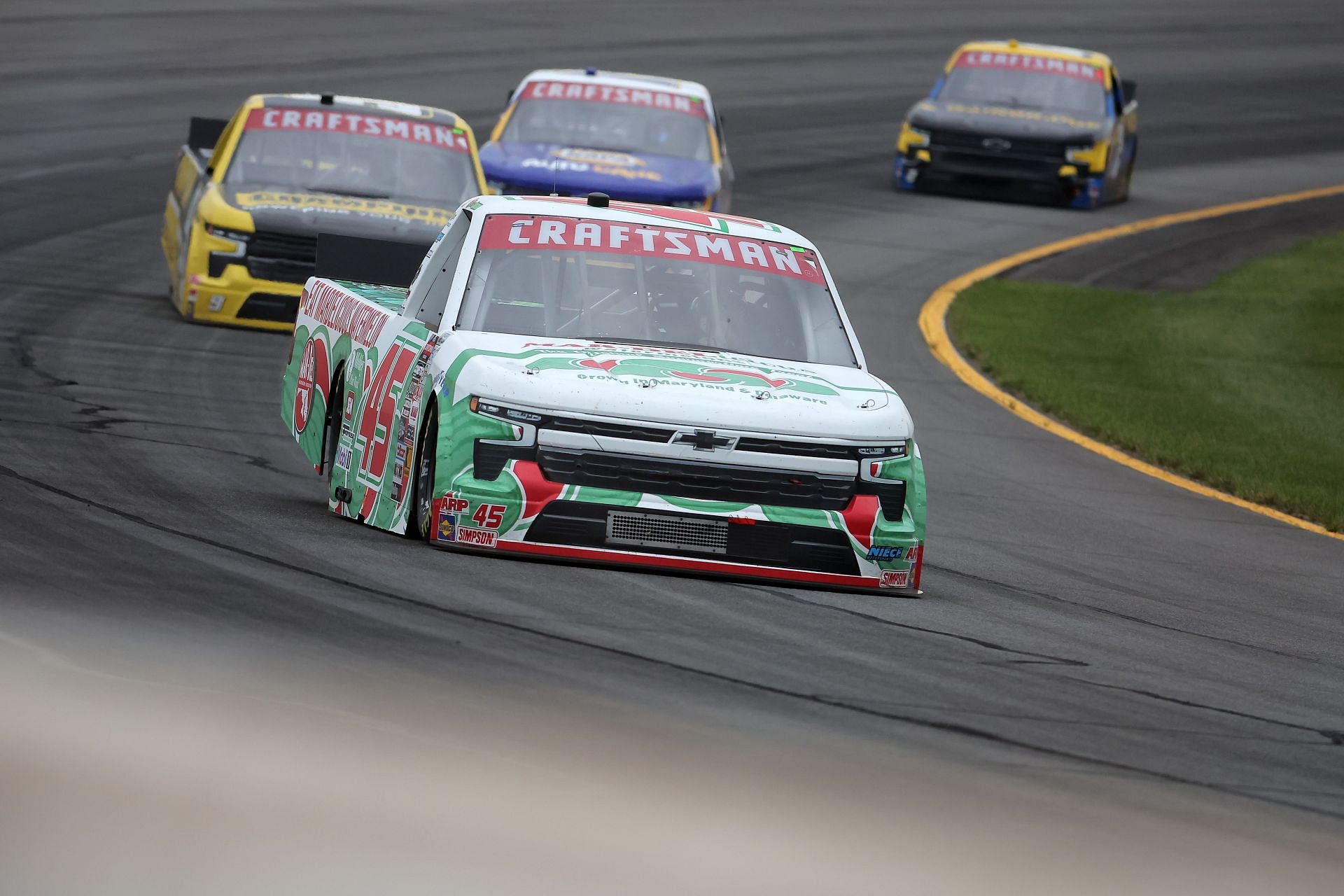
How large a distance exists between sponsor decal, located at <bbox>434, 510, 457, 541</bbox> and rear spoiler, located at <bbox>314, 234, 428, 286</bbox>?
9.28 ft

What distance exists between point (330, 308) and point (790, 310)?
226 cm

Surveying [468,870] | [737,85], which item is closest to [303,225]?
[468,870]

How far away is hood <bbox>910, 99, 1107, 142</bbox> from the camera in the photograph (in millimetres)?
26844

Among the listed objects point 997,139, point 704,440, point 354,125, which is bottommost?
point 997,139

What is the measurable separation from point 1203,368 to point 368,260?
29.1ft

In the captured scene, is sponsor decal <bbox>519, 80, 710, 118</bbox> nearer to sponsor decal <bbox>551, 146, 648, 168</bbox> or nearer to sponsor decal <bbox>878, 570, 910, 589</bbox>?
sponsor decal <bbox>551, 146, 648, 168</bbox>

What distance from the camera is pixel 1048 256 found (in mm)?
24422

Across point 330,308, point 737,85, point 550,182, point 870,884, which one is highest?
point 870,884

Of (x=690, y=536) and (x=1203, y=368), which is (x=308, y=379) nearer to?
(x=690, y=536)

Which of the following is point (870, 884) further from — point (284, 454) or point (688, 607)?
point (284, 454)

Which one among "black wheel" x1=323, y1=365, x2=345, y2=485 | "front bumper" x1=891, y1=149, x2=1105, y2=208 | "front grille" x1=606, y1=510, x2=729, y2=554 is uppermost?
"front grille" x1=606, y1=510, x2=729, y2=554

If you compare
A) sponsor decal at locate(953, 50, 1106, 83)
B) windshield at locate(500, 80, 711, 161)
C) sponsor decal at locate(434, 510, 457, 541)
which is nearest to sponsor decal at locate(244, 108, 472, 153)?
windshield at locate(500, 80, 711, 161)

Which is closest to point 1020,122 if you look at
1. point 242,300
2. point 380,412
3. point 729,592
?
point 242,300

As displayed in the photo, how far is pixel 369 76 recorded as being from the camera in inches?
1307
